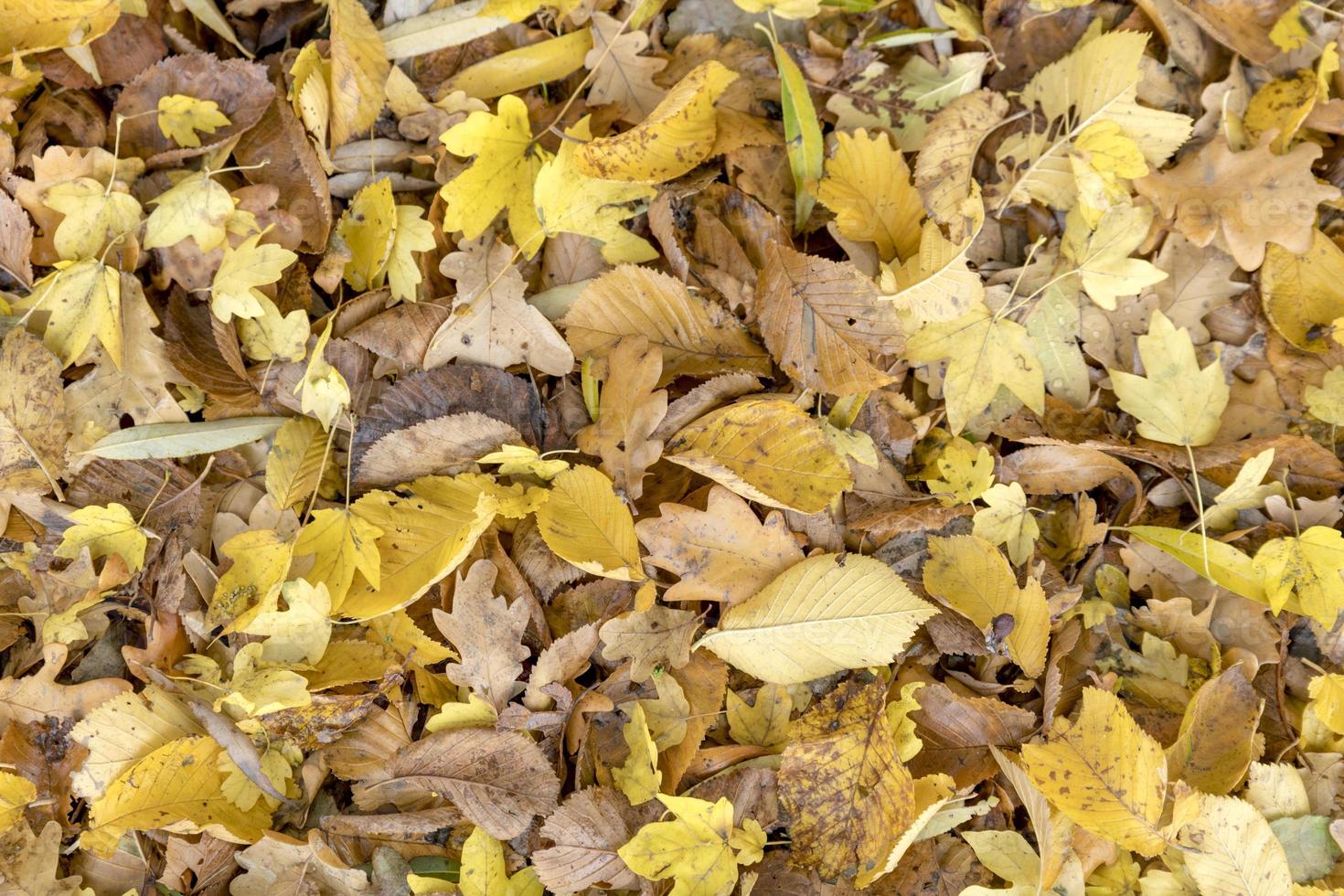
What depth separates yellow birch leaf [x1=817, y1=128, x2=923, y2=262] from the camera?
178 centimetres

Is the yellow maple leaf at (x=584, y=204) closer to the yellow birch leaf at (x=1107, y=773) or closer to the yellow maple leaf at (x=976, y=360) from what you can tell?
the yellow maple leaf at (x=976, y=360)

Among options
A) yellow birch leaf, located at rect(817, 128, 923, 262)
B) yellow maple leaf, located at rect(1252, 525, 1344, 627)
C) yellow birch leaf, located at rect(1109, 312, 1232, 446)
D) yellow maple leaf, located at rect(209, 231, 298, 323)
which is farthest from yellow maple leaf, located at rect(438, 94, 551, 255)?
yellow maple leaf, located at rect(1252, 525, 1344, 627)

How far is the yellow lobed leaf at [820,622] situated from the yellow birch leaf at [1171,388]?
2.04 ft

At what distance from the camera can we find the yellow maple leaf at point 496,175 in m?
1.73

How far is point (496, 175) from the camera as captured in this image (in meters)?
1.78

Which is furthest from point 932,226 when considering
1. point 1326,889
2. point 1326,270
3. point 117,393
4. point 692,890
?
point 117,393

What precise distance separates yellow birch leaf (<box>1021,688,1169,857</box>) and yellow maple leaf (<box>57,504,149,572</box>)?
1.70m

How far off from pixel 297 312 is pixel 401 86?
1.60 ft

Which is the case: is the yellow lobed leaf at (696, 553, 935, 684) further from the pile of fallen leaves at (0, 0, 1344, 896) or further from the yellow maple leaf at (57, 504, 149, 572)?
the yellow maple leaf at (57, 504, 149, 572)

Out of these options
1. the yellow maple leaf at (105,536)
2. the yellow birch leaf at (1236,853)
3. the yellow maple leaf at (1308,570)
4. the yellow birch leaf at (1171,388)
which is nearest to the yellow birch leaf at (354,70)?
the yellow maple leaf at (105,536)

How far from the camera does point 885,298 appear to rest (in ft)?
5.65

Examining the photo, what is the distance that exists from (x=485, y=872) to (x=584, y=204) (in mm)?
1254

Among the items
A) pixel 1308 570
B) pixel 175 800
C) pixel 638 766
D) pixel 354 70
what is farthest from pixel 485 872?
pixel 1308 570

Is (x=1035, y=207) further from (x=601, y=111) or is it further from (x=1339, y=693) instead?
(x=1339, y=693)
